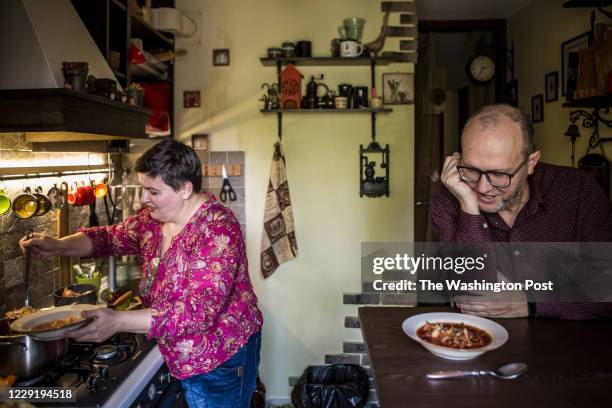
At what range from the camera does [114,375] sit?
1642mm

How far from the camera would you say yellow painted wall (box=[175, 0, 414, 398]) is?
10.5 feet

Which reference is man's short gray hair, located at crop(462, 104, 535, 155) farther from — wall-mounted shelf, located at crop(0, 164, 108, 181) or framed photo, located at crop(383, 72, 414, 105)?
wall-mounted shelf, located at crop(0, 164, 108, 181)

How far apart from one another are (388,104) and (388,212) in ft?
2.32

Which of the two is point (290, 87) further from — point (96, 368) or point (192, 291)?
point (96, 368)

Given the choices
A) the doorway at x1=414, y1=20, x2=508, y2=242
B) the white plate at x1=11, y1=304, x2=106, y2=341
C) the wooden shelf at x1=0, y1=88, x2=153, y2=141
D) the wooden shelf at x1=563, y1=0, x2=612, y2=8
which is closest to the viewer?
the white plate at x1=11, y1=304, x2=106, y2=341

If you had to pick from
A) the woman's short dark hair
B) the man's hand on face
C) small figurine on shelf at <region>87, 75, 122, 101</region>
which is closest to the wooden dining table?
the man's hand on face

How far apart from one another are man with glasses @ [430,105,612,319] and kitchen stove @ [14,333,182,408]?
1.13 meters

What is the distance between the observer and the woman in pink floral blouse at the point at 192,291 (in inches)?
60.4

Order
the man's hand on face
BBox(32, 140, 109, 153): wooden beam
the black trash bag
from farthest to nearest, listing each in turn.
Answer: the black trash bag → BBox(32, 140, 109, 153): wooden beam → the man's hand on face

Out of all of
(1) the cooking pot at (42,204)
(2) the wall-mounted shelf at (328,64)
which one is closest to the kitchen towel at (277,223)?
(2) the wall-mounted shelf at (328,64)

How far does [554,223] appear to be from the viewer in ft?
5.65

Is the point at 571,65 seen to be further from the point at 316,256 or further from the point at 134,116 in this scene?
the point at 134,116

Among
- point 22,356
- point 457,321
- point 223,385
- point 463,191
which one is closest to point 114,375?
point 22,356

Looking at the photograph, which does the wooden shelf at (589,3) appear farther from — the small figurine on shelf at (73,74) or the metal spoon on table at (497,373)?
the small figurine on shelf at (73,74)
